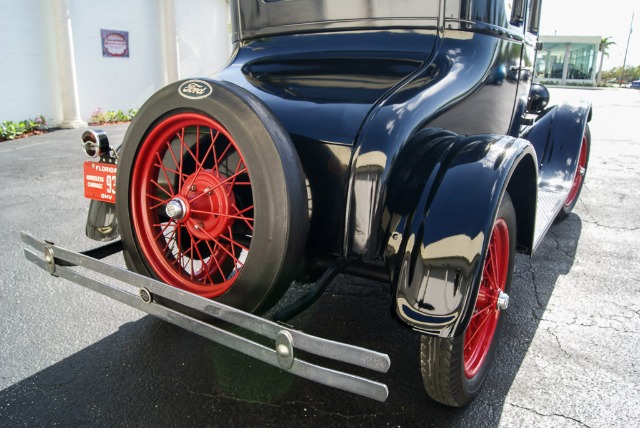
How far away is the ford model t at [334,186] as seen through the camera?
5.49 feet

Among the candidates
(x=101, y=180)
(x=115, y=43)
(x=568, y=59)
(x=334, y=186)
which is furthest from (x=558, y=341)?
(x=568, y=59)

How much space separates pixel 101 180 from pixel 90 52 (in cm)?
1005

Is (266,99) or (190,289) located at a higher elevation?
(266,99)

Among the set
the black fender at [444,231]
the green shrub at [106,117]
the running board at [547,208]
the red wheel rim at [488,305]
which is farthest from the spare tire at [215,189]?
the green shrub at [106,117]

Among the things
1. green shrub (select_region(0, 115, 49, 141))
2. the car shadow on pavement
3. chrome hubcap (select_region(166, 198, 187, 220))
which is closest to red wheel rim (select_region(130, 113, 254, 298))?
chrome hubcap (select_region(166, 198, 187, 220))

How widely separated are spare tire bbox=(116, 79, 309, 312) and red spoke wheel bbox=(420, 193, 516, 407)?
66 centimetres

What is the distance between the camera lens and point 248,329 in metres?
1.59

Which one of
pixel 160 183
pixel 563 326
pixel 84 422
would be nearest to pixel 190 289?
pixel 160 183

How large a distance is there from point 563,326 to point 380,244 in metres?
1.53

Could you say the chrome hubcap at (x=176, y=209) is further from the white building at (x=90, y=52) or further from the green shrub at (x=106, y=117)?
the green shrub at (x=106, y=117)

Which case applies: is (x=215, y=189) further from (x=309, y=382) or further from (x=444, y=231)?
(x=309, y=382)

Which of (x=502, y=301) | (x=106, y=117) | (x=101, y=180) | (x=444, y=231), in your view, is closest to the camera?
(x=444, y=231)

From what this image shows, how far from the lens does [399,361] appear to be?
2.39 metres

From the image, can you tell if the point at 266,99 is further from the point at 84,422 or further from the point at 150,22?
the point at 150,22
